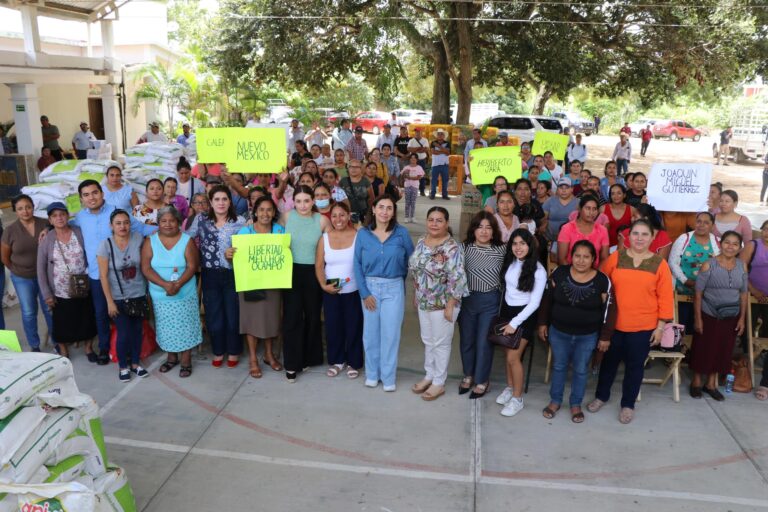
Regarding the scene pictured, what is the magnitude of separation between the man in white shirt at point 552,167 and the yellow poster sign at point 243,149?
4534mm

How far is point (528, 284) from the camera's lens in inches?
188

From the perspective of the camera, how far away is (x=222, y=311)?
568 cm

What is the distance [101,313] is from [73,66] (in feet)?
39.0

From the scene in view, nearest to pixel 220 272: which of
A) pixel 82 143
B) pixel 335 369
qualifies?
pixel 335 369

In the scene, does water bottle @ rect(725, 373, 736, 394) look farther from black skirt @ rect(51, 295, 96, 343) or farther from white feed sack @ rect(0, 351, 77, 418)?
black skirt @ rect(51, 295, 96, 343)

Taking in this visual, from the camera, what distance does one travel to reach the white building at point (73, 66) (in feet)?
44.2

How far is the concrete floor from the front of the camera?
3988 mm

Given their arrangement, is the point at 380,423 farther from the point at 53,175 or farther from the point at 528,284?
the point at 53,175

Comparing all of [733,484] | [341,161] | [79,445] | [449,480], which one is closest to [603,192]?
[341,161]

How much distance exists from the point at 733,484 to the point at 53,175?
26.0 ft

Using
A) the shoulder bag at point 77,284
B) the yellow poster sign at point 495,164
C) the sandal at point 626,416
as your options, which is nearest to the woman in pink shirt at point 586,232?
the sandal at point 626,416

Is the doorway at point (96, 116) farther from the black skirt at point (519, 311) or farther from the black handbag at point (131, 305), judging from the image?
the black skirt at point (519, 311)

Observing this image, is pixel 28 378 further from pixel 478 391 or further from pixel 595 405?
pixel 595 405

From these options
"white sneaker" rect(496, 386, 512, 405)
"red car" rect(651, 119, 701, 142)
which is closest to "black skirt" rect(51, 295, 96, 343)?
"white sneaker" rect(496, 386, 512, 405)
